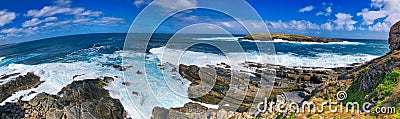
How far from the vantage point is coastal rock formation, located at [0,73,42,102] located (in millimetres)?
19562

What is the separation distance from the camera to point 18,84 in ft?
69.4

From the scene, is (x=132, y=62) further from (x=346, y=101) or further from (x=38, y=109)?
(x=346, y=101)

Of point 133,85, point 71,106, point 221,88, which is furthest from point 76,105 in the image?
point 221,88

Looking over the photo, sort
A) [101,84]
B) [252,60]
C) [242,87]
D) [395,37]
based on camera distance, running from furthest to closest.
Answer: [252,60]
[101,84]
[242,87]
[395,37]

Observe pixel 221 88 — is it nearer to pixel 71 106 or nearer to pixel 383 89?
pixel 71 106

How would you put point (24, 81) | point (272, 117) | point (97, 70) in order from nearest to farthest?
point (272, 117) < point (24, 81) < point (97, 70)

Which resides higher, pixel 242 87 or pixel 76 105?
pixel 242 87

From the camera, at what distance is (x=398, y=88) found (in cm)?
825

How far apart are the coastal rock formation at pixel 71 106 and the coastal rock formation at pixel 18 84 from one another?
8.72 feet

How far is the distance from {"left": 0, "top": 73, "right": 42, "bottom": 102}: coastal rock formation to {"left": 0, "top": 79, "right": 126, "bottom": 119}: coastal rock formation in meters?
2.66

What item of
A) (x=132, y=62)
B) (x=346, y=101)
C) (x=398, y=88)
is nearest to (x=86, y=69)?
(x=132, y=62)

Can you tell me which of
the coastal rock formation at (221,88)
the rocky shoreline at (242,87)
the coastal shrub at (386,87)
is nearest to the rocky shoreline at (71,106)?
the rocky shoreline at (242,87)

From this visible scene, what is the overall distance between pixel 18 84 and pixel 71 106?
864 centimetres

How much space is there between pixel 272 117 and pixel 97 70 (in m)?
20.4
